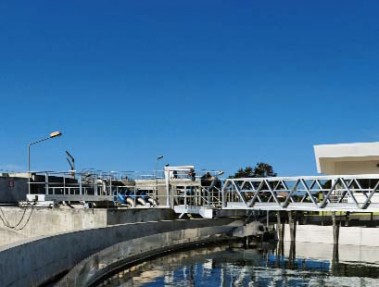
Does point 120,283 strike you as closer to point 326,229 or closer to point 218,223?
point 218,223

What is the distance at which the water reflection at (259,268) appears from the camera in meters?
14.7

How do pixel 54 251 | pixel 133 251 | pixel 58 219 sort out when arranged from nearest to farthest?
1. pixel 54 251
2. pixel 133 251
3. pixel 58 219

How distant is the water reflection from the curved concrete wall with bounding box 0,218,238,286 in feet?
4.02

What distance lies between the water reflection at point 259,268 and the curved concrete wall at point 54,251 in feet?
4.02

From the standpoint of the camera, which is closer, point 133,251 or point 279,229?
point 133,251

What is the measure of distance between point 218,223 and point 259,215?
3.59 m

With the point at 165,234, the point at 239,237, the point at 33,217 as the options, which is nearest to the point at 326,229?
the point at 239,237

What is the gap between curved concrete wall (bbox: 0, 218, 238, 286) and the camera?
30.2 ft

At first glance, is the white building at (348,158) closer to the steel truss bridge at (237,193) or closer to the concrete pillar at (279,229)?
the steel truss bridge at (237,193)

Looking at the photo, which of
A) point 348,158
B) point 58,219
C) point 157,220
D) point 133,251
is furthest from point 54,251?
point 348,158

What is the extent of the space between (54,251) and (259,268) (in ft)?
25.0

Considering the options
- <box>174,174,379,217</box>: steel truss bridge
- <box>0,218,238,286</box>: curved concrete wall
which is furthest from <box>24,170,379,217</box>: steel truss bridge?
<box>0,218,238,286</box>: curved concrete wall

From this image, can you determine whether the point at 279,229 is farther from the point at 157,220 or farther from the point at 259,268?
the point at 259,268

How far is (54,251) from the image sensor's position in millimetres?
12430
